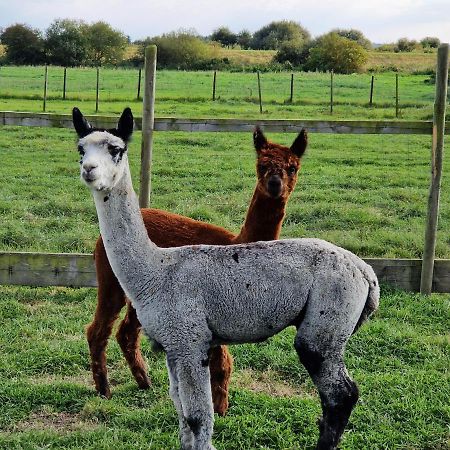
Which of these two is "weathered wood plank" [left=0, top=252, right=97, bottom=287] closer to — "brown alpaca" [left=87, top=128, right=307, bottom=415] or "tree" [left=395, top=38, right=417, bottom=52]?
"brown alpaca" [left=87, top=128, right=307, bottom=415]

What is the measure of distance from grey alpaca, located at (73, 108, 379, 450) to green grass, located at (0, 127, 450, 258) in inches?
191

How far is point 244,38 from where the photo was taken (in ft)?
265

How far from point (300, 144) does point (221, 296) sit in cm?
140

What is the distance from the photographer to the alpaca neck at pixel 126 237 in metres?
3.78

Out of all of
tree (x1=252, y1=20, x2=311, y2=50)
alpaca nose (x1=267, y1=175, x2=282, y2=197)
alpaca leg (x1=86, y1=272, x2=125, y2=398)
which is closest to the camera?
alpaca nose (x1=267, y1=175, x2=282, y2=197)

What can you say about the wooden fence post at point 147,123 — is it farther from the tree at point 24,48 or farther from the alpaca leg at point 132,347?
the tree at point 24,48

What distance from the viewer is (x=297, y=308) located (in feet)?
12.2

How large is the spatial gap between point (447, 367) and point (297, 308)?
98.9 inches

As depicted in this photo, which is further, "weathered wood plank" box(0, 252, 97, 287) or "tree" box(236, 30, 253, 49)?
Answer: "tree" box(236, 30, 253, 49)

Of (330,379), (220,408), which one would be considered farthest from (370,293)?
(220,408)

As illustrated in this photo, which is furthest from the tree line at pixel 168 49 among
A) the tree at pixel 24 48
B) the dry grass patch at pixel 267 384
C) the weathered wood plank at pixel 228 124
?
the dry grass patch at pixel 267 384

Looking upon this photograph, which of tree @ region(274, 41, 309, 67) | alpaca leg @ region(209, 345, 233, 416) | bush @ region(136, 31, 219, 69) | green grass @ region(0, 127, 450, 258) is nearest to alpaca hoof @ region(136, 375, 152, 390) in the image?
alpaca leg @ region(209, 345, 233, 416)

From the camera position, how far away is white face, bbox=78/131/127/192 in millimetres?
3496

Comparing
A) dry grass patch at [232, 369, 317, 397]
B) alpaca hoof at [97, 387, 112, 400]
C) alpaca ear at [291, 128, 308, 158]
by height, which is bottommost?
alpaca hoof at [97, 387, 112, 400]
